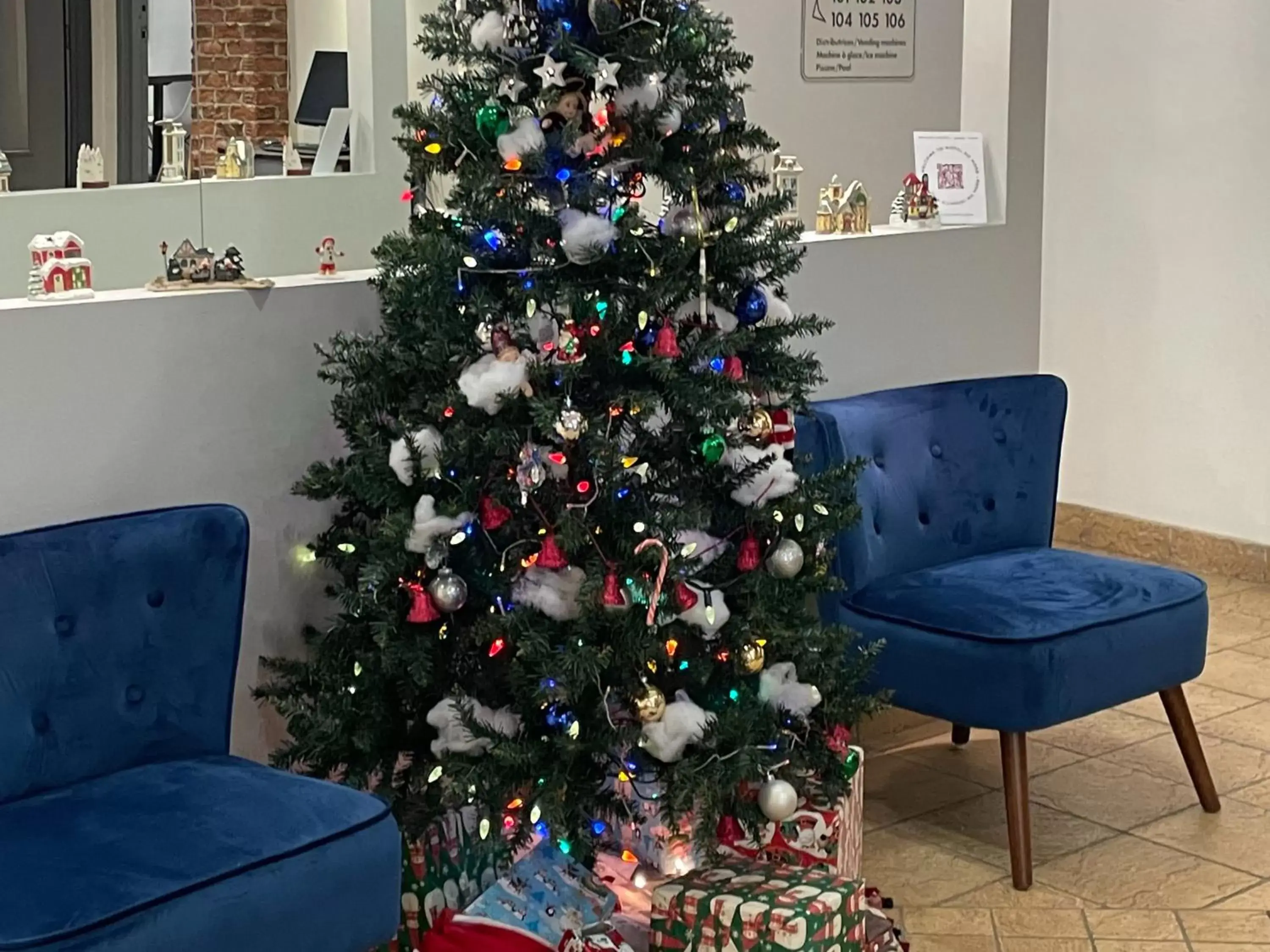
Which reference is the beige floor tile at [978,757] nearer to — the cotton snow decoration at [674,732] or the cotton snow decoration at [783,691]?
the cotton snow decoration at [783,691]

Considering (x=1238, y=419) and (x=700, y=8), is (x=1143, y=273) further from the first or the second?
(x=700, y=8)

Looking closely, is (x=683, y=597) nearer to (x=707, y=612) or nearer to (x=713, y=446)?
(x=707, y=612)

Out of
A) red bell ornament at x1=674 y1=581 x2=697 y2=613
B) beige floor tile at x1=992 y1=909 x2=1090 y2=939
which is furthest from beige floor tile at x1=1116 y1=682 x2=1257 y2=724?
red bell ornament at x1=674 y1=581 x2=697 y2=613

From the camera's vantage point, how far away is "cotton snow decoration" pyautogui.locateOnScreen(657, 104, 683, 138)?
2541 mm

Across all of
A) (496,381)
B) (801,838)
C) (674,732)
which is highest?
(496,381)

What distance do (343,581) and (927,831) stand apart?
4.26 feet

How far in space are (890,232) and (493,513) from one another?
1.50 metres

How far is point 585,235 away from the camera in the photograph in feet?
8.23

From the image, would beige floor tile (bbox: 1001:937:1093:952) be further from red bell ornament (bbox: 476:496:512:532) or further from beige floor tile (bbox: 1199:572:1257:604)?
beige floor tile (bbox: 1199:572:1257:604)

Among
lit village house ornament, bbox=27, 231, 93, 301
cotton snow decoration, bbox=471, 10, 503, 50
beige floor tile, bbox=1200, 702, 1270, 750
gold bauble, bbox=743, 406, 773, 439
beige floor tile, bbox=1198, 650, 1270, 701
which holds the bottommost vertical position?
beige floor tile, bbox=1200, 702, 1270, 750

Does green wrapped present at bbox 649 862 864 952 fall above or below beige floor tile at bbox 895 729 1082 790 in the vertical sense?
above

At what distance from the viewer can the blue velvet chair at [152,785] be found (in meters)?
2.06

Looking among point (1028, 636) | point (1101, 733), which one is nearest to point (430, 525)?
point (1028, 636)

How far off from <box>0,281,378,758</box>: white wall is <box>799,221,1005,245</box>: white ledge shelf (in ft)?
3.49
